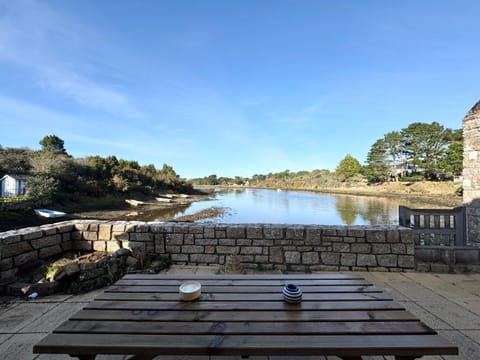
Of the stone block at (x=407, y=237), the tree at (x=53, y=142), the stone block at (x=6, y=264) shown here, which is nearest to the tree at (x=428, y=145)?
the stone block at (x=407, y=237)

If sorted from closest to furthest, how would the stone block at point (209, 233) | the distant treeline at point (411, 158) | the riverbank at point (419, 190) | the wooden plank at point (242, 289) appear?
1. the wooden plank at point (242, 289)
2. the stone block at point (209, 233)
3. the riverbank at point (419, 190)
4. the distant treeline at point (411, 158)

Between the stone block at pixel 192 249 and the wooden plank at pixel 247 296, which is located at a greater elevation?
the wooden plank at pixel 247 296

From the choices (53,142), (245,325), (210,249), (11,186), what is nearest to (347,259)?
(210,249)

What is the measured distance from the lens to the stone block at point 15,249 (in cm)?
253

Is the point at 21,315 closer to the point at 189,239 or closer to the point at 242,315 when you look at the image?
the point at 189,239

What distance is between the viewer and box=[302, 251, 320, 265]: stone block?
10.4ft

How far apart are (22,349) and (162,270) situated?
158cm

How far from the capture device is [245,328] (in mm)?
1005

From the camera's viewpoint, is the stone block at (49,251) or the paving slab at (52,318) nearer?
A: the paving slab at (52,318)

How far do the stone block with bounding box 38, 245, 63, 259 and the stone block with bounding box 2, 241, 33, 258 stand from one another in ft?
0.49

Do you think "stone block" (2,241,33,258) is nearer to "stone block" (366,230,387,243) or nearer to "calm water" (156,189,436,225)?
"stone block" (366,230,387,243)

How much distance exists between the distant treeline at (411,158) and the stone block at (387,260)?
86.7ft

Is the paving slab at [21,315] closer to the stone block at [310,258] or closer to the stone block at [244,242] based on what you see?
the stone block at [244,242]

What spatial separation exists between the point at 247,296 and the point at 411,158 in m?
34.7
